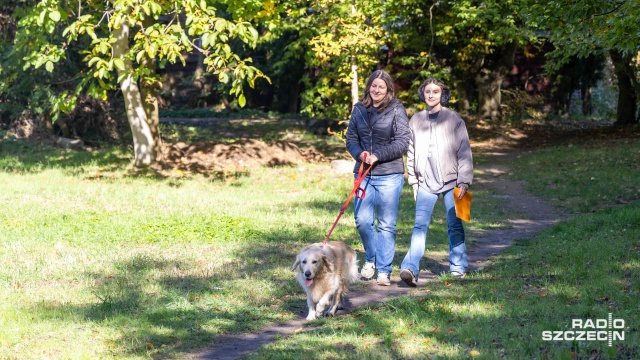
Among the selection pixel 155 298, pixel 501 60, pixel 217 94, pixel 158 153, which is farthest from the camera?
pixel 217 94

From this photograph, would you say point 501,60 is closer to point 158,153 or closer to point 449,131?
point 158,153

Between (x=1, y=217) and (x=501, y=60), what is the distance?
76.0 ft

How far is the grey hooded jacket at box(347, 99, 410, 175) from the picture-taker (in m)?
8.76

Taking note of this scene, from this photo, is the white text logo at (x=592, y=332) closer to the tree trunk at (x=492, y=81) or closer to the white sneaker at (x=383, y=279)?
the white sneaker at (x=383, y=279)

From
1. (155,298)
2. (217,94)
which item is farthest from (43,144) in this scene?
(155,298)

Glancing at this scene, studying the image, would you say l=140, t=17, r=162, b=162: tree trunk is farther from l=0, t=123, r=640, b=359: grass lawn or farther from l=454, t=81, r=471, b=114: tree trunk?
l=454, t=81, r=471, b=114: tree trunk

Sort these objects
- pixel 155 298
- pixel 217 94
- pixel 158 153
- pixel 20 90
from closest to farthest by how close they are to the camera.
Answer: pixel 155 298 < pixel 158 153 < pixel 20 90 < pixel 217 94

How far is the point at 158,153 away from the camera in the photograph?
71.6 feet

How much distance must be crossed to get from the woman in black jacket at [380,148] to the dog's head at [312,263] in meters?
1.21

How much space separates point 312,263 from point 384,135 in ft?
5.67

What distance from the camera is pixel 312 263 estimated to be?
7863 millimetres

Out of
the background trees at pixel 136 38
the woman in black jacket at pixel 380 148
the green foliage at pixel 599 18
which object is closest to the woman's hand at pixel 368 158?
the woman in black jacket at pixel 380 148

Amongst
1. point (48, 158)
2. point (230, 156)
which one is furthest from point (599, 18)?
point (48, 158)

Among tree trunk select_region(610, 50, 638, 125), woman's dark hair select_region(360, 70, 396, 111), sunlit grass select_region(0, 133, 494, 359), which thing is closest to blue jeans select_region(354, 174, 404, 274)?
woman's dark hair select_region(360, 70, 396, 111)
